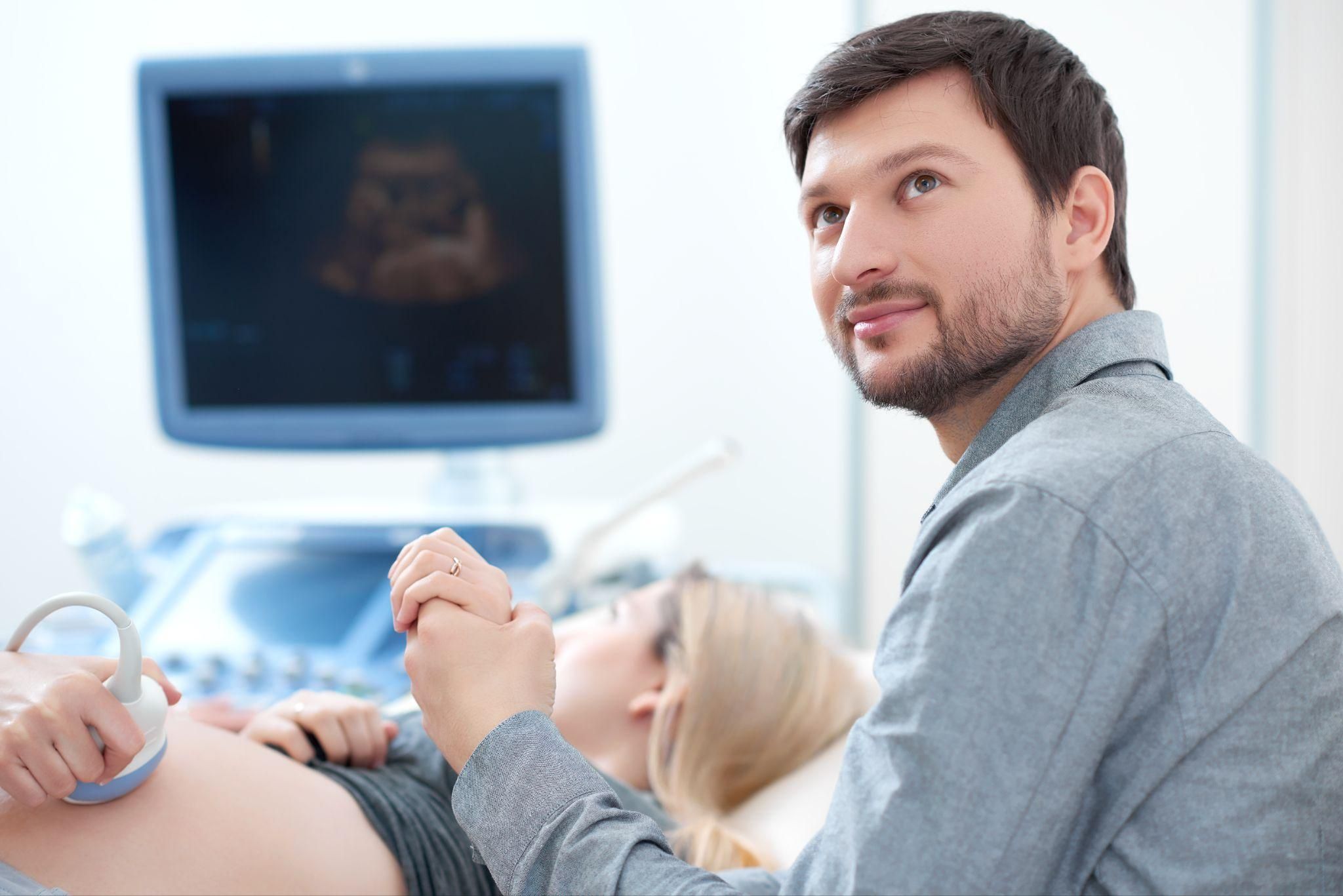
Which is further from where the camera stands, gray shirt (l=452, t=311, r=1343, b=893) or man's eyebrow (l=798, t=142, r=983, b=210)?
man's eyebrow (l=798, t=142, r=983, b=210)

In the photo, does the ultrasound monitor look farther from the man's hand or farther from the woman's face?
the man's hand

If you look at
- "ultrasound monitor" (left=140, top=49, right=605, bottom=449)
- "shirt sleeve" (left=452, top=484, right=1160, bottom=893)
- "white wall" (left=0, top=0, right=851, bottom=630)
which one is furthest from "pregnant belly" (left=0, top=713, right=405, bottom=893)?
"white wall" (left=0, top=0, right=851, bottom=630)

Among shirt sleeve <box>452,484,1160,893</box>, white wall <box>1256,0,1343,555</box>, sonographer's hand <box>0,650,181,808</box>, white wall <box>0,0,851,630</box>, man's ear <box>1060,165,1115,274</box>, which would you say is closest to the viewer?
shirt sleeve <box>452,484,1160,893</box>

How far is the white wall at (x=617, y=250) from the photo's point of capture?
2.26m

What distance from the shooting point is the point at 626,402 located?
2.35 m

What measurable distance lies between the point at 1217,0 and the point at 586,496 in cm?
150

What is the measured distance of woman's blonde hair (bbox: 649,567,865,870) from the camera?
4.07 ft

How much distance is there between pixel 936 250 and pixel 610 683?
68 centimetres

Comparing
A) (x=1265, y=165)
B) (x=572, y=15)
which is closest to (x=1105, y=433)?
(x=1265, y=165)

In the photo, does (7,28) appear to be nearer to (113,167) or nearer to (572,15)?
(113,167)

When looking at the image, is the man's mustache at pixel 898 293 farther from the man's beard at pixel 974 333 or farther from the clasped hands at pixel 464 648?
the clasped hands at pixel 464 648

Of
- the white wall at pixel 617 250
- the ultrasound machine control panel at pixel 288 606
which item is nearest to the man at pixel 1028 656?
the ultrasound machine control panel at pixel 288 606

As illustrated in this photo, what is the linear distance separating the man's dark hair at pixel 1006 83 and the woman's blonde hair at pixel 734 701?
59cm

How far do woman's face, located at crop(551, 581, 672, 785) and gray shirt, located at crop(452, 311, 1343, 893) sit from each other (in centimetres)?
57
